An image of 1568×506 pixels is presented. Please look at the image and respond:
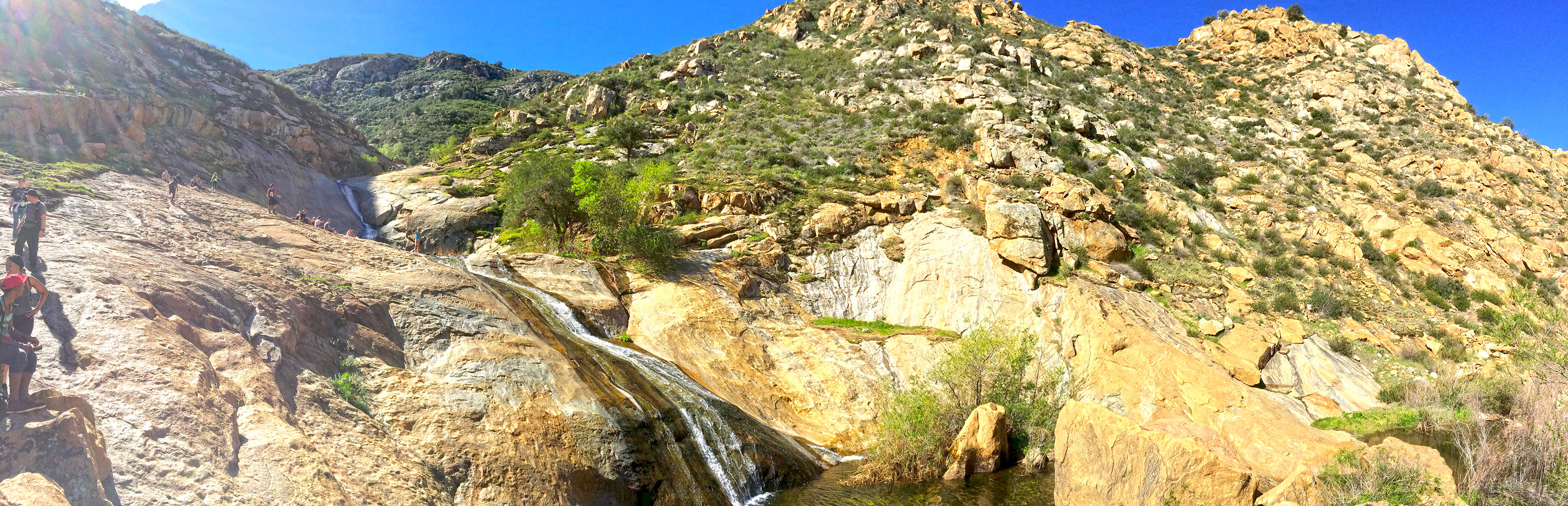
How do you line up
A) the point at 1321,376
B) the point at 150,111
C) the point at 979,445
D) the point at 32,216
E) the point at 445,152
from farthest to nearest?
1. the point at 445,152
2. the point at 150,111
3. the point at 1321,376
4. the point at 979,445
5. the point at 32,216

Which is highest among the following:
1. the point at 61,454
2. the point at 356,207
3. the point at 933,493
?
the point at 356,207

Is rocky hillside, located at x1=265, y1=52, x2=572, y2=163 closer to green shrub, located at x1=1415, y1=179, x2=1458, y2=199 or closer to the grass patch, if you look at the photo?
the grass patch

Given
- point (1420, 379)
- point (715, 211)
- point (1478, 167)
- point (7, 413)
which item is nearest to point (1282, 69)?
point (1478, 167)

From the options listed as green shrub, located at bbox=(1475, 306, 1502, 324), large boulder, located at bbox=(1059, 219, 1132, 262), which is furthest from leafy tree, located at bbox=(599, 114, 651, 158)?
green shrub, located at bbox=(1475, 306, 1502, 324)

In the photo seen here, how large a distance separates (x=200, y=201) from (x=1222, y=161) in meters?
53.4

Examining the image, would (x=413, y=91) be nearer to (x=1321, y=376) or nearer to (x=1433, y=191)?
(x=1321, y=376)

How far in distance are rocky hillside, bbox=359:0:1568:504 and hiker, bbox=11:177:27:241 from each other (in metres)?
15.6

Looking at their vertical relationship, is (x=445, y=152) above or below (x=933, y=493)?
above

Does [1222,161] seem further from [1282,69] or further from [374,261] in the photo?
[374,261]

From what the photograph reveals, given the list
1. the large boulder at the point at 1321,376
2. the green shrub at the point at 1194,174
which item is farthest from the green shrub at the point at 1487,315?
the green shrub at the point at 1194,174

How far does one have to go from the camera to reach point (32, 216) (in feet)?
41.7

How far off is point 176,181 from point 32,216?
670 inches

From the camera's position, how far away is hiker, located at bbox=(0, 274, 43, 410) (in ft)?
25.9

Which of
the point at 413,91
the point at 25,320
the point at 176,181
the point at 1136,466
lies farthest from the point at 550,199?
the point at 413,91
